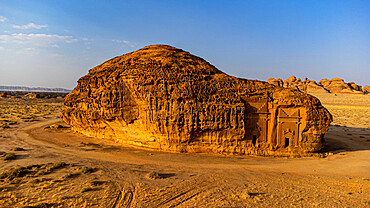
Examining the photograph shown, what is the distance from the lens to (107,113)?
21.6m

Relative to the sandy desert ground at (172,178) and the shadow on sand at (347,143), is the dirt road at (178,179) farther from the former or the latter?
the shadow on sand at (347,143)

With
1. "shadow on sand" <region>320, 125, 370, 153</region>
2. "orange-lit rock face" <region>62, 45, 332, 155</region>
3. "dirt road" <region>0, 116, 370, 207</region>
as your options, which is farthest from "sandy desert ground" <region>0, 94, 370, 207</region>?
"orange-lit rock face" <region>62, 45, 332, 155</region>

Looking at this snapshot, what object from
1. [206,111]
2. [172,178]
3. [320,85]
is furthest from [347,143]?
[320,85]

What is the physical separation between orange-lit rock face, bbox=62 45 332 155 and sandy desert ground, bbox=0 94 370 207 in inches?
45.6

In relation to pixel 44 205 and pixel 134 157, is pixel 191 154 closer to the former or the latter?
pixel 134 157

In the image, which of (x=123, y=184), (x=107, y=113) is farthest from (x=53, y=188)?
(x=107, y=113)

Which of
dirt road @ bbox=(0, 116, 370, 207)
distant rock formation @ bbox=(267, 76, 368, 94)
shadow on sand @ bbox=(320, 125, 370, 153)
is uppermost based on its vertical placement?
distant rock formation @ bbox=(267, 76, 368, 94)

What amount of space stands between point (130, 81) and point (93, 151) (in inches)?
284

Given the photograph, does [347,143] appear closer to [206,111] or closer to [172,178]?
[206,111]

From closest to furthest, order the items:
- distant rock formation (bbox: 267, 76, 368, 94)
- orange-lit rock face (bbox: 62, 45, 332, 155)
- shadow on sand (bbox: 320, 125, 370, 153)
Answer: orange-lit rock face (bbox: 62, 45, 332, 155)
shadow on sand (bbox: 320, 125, 370, 153)
distant rock formation (bbox: 267, 76, 368, 94)

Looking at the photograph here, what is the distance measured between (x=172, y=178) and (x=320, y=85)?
15847cm

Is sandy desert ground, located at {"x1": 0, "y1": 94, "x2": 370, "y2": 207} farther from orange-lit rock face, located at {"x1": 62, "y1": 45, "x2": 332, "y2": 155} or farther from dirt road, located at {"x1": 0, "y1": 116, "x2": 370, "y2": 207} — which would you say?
orange-lit rock face, located at {"x1": 62, "y1": 45, "x2": 332, "y2": 155}

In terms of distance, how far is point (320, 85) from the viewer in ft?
464

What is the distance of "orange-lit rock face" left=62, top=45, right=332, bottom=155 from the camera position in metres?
17.5
